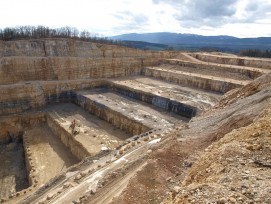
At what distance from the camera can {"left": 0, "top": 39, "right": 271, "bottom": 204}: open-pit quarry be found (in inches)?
201

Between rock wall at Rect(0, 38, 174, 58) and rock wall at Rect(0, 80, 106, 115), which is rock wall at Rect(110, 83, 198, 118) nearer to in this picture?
rock wall at Rect(0, 80, 106, 115)

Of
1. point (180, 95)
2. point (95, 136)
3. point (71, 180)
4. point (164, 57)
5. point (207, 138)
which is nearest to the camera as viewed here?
point (207, 138)

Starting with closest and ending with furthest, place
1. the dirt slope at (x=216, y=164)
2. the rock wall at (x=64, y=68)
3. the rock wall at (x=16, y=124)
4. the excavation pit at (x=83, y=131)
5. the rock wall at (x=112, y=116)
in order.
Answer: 1. the dirt slope at (x=216, y=164)
2. the excavation pit at (x=83, y=131)
3. the rock wall at (x=112, y=116)
4. the rock wall at (x=16, y=124)
5. the rock wall at (x=64, y=68)

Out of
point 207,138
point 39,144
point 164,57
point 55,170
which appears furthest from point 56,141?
point 164,57

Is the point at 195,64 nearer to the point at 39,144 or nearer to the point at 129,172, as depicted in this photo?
the point at 39,144

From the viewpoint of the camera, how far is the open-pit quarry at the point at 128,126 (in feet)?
16.8

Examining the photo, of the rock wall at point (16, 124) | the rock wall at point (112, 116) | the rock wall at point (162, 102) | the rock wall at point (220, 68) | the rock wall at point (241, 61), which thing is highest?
the rock wall at point (241, 61)

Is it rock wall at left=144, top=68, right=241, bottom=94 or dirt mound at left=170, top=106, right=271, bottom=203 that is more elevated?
→ dirt mound at left=170, top=106, right=271, bottom=203

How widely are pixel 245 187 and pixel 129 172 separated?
171 inches

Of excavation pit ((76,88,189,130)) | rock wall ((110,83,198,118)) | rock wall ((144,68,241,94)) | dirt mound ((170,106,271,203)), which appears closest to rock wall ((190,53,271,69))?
rock wall ((144,68,241,94))

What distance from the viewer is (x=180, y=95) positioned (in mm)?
18328

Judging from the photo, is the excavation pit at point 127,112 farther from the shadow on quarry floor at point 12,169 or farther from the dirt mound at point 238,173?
the dirt mound at point 238,173

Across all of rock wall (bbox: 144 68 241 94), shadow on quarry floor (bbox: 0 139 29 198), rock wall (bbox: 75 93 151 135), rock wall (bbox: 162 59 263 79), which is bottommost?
shadow on quarry floor (bbox: 0 139 29 198)

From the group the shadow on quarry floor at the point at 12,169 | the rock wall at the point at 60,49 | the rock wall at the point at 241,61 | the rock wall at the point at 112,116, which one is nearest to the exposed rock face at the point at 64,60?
the rock wall at the point at 60,49
